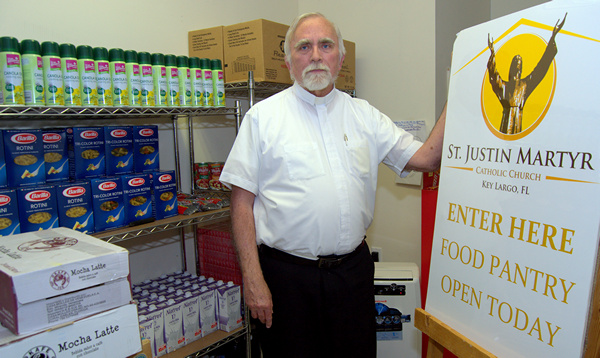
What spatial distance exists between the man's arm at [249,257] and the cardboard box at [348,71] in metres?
1.37

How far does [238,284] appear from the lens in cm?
219

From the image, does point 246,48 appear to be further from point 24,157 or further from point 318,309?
point 318,309

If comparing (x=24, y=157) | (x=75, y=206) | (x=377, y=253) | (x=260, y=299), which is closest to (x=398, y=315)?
(x=377, y=253)

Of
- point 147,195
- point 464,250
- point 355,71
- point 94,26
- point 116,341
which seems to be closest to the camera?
point 116,341

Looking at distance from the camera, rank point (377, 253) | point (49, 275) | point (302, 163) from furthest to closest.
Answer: point (377, 253) < point (302, 163) < point (49, 275)

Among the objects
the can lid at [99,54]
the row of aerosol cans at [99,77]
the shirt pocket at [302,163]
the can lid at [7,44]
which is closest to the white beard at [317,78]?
the shirt pocket at [302,163]

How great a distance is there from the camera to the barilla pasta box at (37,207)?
1.46 metres

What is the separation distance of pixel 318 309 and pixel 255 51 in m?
1.32

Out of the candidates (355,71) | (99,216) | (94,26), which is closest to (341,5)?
(355,71)

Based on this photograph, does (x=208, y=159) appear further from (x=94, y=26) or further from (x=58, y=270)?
(x=58, y=270)

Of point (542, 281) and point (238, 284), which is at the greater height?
point (542, 281)

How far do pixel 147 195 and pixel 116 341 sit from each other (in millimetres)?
872

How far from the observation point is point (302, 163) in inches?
62.6

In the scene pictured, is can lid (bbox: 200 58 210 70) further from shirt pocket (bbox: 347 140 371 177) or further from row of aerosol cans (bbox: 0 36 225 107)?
shirt pocket (bbox: 347 140 371 177)
